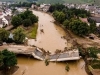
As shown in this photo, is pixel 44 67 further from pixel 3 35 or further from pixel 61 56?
pixel 3 35

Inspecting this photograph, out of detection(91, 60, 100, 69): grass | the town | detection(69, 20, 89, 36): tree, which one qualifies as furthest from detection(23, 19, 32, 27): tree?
detection(91, 60, 100, 69): grass

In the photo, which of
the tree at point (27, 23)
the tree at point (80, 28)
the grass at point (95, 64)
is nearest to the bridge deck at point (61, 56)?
the grass at point (95, 64)

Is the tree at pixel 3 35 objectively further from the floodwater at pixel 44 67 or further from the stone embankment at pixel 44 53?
the floodwater at pixel 44 67

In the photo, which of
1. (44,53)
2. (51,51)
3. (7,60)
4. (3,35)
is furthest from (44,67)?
(3,35)

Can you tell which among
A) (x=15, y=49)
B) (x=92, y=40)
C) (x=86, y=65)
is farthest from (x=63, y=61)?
(x=92, y=40)

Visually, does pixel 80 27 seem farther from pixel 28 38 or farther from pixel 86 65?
pixel 86 65

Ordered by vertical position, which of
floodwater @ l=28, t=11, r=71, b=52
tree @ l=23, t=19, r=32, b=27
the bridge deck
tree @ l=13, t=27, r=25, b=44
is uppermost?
tree @ l=13, t=27, r=25, b=44

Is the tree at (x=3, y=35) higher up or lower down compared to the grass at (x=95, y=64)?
higher up

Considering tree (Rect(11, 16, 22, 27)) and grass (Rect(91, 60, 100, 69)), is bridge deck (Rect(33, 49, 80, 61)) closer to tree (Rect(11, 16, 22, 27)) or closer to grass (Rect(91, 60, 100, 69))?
grass (Rect(91, 60, 100, 69))

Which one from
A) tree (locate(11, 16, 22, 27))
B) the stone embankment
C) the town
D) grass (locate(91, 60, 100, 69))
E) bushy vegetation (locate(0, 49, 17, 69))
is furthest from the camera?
tree (locate(11, 16, 22, 27))
